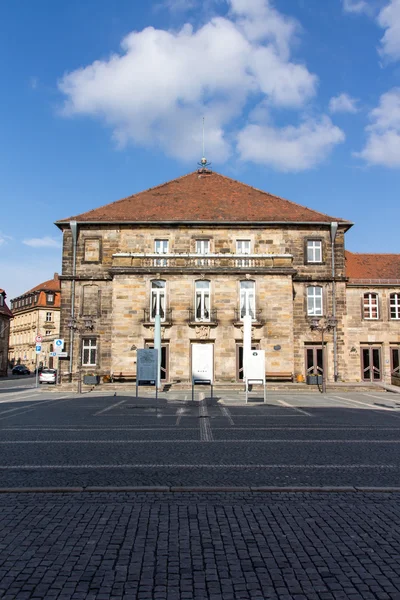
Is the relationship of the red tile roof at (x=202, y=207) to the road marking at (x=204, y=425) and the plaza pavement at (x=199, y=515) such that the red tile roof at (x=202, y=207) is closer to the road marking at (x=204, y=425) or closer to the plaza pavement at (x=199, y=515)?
the road marking at (x=204, y=425)

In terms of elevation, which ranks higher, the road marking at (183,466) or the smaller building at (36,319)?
the smaller building at (36,319)

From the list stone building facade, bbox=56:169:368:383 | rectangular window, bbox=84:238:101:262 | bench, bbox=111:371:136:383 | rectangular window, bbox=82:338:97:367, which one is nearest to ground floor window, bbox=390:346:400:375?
stone building facade, bbox=56:169:368:383

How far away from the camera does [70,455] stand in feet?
31.8

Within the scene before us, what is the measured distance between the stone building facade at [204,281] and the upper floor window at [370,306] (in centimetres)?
175

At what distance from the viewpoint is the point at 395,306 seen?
123ft

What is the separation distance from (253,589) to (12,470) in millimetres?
5404

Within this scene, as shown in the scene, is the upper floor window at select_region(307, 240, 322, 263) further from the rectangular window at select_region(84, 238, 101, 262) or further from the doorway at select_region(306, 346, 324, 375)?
the rectangular window at select_region(84, 238, 101, 262)

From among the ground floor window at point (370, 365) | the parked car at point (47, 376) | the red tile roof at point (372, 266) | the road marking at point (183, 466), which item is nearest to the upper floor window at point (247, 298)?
the red tile roof at point (372, 266)

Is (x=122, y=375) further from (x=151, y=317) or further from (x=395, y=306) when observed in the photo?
(x=395, y=306)

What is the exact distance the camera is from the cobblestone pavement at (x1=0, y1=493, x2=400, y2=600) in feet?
13.3

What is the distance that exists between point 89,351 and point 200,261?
941 cm

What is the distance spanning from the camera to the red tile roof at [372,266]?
38.3 meters

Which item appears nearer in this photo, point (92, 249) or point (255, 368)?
point (255, 368)

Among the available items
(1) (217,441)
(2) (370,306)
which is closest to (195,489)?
(1) (217,441)
